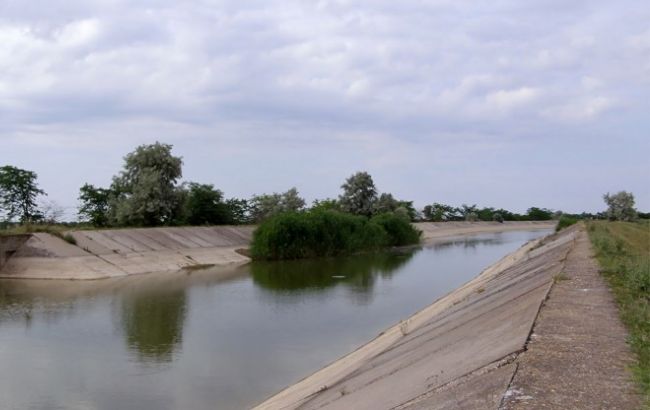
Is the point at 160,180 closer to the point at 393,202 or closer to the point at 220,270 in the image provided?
the point at 220,270

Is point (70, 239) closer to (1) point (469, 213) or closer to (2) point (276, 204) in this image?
(2) point (276, 204)

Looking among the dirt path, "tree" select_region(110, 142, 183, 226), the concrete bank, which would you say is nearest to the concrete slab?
the concrete bank

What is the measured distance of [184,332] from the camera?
1684cm

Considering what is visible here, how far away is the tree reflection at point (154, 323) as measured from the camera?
48.0 ft

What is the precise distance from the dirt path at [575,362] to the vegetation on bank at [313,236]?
103 feet

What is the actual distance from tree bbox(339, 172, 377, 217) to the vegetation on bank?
12.8 metres

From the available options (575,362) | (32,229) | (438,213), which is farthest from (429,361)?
(438,213)

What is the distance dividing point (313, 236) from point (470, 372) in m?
36.5

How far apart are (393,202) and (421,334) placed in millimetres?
58976

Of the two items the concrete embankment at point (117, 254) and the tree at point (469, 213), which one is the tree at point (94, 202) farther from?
the tree at point (469, 213)

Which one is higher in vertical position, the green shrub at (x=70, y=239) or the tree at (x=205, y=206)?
the tree at (x=205, y=206)

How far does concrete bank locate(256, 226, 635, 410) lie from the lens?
17.1ft

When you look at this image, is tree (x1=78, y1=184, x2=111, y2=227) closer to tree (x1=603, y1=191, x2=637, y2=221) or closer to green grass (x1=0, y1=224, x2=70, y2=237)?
green grass (x1=0, y1=224, x2=70, y2=237)

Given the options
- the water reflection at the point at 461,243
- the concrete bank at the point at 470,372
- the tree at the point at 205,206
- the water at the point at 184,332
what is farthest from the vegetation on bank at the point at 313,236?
the concrete bank at the point at 470,372
